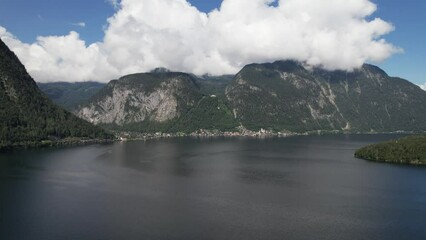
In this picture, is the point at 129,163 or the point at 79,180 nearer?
the point at 79,180

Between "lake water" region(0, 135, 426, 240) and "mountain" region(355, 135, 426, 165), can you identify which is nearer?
"lake water" region(0, 135, 426, 240)

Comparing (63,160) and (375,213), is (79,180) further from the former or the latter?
(375,213)

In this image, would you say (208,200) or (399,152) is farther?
(399,152)

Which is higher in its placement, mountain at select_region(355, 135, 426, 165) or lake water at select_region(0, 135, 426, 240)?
mountain at select_region(355, 135, 426, 165)

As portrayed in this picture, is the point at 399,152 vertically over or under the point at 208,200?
over

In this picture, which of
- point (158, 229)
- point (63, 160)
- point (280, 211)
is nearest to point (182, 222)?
point (158, 229)
